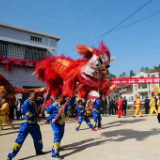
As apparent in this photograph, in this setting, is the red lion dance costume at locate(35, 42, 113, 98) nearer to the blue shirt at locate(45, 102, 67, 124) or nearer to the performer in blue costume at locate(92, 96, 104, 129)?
the blue shirt at locate(45, 102, 67, 124)

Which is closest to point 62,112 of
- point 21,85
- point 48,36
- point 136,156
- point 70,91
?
point 70,91

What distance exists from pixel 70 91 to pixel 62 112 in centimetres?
70

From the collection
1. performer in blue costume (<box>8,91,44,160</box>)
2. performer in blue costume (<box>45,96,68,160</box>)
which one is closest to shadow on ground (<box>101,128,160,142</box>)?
performer in blue costume (<box>45,96,68,160</box>)

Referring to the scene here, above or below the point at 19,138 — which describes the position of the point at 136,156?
below

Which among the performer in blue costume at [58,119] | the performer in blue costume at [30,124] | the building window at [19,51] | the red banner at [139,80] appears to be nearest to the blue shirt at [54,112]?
the performer in blue costume at [58,119]

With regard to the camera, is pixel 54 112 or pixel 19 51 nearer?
pixel 54 112

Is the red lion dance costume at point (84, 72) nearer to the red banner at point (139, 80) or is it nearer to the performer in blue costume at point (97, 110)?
the performer in blue costume at point (97, 110)

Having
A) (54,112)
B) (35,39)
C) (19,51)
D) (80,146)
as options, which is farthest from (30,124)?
(35,39)

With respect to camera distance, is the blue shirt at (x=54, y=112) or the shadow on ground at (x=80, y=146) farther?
the shadow on ground at (x=80, y=146)

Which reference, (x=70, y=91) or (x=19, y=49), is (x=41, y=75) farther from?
(x=19, y=49)

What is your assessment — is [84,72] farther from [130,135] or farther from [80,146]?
[130,135]

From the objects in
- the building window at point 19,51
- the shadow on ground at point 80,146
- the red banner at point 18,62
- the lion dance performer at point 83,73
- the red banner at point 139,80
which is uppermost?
the building window at point 19,51

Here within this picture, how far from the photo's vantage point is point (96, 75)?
15.5ft

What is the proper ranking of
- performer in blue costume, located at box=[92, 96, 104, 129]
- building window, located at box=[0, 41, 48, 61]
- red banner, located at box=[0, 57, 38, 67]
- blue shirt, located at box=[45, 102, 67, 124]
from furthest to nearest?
building window, located at box=[0, 41, 48, 61] < red banner, located at box=[0, 57, 38, 67] < performer in blue costume, located at box=[92, 96, 104, 129] < blue shirt, located at box=[45, 102, 67, 124]
